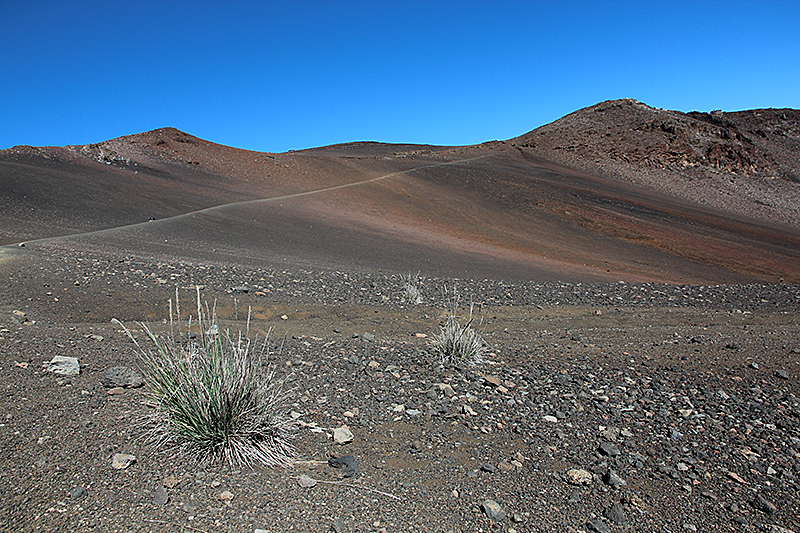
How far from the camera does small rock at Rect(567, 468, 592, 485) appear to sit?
3059mm

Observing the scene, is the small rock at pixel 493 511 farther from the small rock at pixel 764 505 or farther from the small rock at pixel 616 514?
the small rock at pixel 764 505

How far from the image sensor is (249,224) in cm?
1466

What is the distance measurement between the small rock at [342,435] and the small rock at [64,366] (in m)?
2.16

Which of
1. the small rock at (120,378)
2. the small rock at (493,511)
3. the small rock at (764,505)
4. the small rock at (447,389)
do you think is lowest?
the small rock at (764,505)

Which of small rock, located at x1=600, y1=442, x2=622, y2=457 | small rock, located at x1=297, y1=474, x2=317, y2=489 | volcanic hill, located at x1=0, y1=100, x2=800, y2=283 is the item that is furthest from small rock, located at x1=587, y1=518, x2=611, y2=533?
volcanic hill, located at x1=0, y1=100, x2=800, y2=283

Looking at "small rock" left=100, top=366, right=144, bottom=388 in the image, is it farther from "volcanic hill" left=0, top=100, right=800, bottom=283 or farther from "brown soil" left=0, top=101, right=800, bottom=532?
"volcanic hill" left=0, top=100, right=800, bottom=283

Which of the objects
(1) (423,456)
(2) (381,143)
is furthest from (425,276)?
(2) (381,143)

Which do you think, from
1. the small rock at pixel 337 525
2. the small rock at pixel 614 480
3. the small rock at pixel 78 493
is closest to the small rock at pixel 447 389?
the small rock at pixel 614 480

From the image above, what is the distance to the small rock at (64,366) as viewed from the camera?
387 cm

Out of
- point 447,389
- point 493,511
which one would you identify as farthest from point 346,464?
point 447,389

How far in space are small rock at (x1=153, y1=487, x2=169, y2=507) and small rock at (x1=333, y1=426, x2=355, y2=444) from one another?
1.12 metres

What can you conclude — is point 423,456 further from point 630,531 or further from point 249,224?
point 249,224

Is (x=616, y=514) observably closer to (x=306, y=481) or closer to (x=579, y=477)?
(x=579, y=477)

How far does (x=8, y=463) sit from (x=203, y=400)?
3.26 ft
